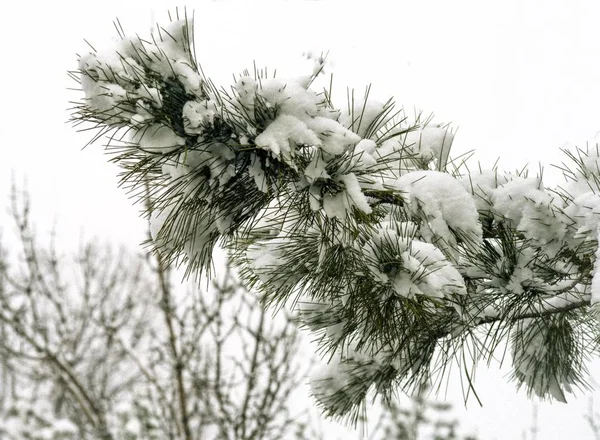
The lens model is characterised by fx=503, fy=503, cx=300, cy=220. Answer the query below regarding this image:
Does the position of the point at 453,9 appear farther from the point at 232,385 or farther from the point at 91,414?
the point at 91,414

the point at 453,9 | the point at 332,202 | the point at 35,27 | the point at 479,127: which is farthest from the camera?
the point at 35,27

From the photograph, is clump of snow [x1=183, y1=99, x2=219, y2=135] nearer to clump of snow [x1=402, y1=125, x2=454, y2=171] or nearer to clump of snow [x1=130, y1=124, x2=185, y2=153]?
clump of snow [x1=130, y1=124, x2=185, y2=153]

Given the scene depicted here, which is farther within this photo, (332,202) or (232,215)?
(232,215)

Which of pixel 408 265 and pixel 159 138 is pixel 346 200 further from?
pixel 159 138

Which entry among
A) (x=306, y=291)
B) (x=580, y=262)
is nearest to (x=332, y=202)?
(x=306, y=291)

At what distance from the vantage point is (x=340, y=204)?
92 cm

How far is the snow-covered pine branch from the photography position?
0.88m

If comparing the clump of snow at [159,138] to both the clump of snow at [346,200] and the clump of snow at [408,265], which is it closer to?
the clump of snow at [346,200]

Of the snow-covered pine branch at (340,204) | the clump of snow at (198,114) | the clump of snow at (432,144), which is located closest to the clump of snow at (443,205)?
the snow-covered pine branch at (340,204)

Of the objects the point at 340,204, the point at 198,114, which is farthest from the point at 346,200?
the point at 198,114

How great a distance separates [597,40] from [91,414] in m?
6.94

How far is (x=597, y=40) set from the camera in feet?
20.8

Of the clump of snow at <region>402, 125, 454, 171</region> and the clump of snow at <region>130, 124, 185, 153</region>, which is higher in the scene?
the clump of snow at <region>402, 125, 454, 171</region>

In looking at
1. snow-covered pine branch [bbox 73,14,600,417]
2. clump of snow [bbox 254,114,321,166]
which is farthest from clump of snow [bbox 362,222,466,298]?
clump of snow [bbox 254,114,321,166]
